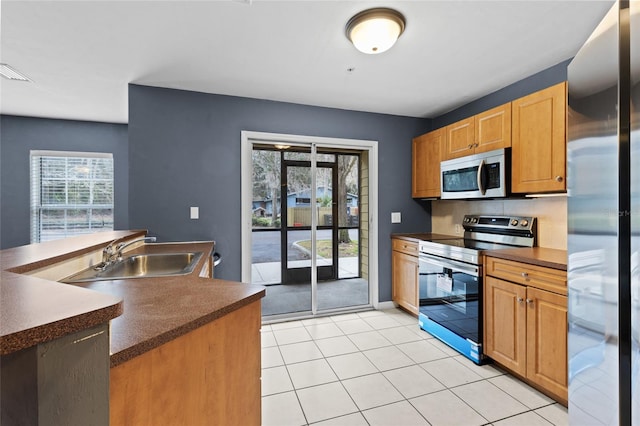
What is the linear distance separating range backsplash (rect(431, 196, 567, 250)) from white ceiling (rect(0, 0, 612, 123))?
116 centimetres

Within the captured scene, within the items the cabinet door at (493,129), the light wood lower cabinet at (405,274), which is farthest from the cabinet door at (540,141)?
the light wood lower cabinet at (405,274)

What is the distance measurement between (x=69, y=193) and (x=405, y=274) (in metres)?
4.70

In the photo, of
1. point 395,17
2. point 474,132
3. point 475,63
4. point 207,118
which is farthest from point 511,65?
point 207,118

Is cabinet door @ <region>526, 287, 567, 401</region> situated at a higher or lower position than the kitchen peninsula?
lower

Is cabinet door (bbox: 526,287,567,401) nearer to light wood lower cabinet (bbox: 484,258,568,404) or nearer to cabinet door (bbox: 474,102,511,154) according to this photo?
light wood lower cabinet (bbox: 484,258,568,404)

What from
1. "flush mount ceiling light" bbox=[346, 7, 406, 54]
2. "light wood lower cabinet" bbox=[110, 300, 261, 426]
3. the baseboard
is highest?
"flush mount ceiling light" bbox=[346, 7, 406, 54]

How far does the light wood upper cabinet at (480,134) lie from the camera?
2563 mm

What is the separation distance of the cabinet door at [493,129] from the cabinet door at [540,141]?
63mm

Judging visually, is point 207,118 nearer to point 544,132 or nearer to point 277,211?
point 277,211

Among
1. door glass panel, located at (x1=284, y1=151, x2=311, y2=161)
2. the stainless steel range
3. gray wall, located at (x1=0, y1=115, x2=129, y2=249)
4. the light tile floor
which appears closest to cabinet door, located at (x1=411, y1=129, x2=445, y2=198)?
the stainless steel range

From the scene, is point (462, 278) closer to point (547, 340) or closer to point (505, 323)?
point (505, 323)

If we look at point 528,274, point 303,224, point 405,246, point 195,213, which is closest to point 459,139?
point 405,246

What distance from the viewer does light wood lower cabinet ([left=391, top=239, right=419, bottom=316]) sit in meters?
3.30

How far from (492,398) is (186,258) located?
2.41 meters
